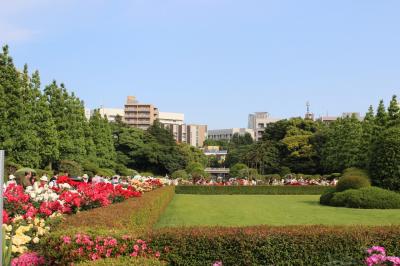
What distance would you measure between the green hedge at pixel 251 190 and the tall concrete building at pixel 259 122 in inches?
2360

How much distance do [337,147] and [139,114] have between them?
275 ft

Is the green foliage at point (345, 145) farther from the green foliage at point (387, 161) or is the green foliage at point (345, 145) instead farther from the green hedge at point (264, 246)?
the green hedge at point (264, 246)

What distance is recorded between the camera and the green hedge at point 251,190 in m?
30.2

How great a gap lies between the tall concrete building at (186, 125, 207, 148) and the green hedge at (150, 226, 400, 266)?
139807 mm

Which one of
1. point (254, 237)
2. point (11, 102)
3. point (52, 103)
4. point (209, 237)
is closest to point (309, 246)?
point (254, 237)

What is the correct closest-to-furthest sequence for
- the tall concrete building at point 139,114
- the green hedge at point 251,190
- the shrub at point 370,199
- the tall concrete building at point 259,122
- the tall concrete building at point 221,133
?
the shrub at point 370,199 → the green hedge at point 251,190 → the tall concrete building at point 139,114 → the tall concrete building at point 259,122 → the tall concrete building at point 221,133

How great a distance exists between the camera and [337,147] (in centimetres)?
4228

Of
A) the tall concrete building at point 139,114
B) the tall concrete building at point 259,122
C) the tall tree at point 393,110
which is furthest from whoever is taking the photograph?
the tall concrete building at point 259,122

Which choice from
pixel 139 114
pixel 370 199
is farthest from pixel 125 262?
pixel 139 114

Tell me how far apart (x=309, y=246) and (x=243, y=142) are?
105 metres

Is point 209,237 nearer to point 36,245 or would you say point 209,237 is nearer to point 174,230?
point 174,230

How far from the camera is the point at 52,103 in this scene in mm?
32750

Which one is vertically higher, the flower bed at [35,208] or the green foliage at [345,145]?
the green foliage at [345,145]

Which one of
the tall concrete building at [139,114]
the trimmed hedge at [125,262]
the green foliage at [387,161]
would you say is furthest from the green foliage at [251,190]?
the tall concrete building at [139,114]
